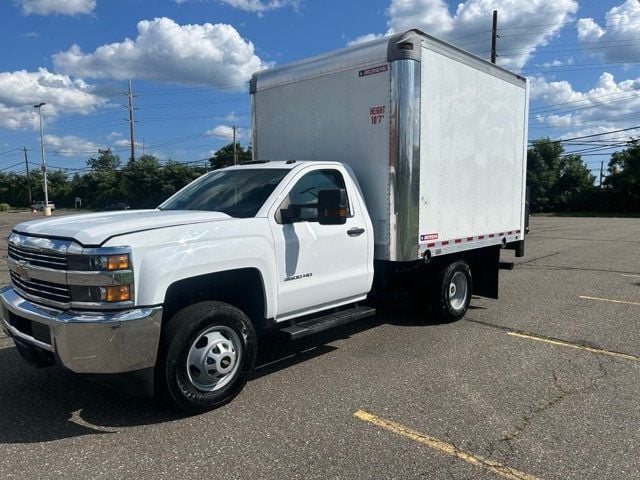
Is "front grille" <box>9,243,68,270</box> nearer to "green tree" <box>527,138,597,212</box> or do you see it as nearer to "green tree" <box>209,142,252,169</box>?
"green tree" <box>527,138,597,212</box>

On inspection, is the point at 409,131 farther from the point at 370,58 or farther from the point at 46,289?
the point at 46,289

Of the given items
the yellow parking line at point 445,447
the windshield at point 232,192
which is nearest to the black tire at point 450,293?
the windshield at point 232,192

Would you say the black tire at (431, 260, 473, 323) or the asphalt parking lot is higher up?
the black tire at (431, 260, 473, 323)

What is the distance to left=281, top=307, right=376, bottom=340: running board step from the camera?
4629 millimetres

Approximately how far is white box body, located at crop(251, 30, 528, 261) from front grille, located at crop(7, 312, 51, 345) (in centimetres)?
323

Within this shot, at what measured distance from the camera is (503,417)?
3949 mm

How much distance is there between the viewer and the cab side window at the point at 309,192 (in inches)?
187

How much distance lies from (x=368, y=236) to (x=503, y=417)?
2199mm

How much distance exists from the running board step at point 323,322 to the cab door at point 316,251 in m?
0.11

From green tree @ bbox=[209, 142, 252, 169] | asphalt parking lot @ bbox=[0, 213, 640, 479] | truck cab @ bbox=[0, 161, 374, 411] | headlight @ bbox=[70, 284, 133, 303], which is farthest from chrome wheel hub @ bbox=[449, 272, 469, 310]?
green tree @ bbox=[209, 142, 252, 169]

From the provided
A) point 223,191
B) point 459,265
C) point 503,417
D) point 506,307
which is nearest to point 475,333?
point 459,265

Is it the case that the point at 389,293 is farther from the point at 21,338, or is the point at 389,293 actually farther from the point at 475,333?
the point at 21,338

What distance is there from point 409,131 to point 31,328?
389cm

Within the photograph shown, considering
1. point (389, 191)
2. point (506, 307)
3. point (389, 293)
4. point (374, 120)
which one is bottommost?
point (506, 307)
